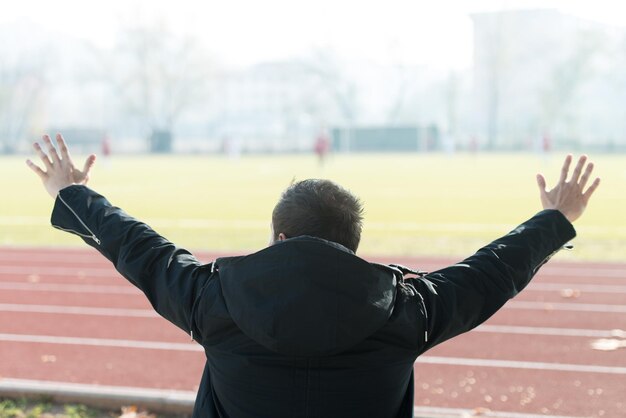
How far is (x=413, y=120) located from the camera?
86.7m

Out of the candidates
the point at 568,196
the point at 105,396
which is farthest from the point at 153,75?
the point at 568,196

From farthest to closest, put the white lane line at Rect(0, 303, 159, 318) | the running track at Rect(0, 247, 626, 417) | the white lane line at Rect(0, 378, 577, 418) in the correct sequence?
the white lane line at Rect(0, 303, 159, 318) < the running track at Rect(0, 247, 626, 417) < the white lane line at Rect(0, 378, 577, 418)

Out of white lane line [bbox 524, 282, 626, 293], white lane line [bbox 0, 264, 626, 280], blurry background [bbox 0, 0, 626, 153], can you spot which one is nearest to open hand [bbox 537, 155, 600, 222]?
white lane line [bbox 524, 282, 626, 293]

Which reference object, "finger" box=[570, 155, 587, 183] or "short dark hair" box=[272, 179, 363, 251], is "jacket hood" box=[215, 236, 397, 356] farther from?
"finger" box=[570, 155, 587, 183]

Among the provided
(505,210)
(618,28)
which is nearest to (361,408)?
(505,210)

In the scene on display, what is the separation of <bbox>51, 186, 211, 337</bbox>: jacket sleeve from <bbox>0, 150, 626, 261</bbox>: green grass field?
9.10 m

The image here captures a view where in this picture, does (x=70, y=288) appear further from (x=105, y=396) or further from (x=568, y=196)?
(x=568, y=196)

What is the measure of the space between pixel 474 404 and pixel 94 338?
Result: 3149mm

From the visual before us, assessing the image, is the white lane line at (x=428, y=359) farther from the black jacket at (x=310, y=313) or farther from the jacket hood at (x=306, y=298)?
the jacket hood at (x=306, y=298)

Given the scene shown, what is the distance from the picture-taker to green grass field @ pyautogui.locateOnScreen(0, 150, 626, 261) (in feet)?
40.5

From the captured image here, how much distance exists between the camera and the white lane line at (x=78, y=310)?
7.39 metres

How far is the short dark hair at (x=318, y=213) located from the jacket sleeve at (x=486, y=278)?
0.75 ft

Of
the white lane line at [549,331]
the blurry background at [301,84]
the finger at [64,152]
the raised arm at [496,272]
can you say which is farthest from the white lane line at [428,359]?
the blurry background at [301,84]

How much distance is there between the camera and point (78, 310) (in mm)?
7602
